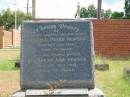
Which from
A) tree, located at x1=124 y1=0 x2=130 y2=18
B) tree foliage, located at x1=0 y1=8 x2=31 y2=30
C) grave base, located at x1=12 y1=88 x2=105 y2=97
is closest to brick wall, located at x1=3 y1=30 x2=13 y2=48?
tree, located at x1=124 y1=0 x2=130 y2=18

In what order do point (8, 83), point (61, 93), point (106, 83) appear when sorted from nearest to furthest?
point (61, 93) → point (106, 83) → point (8, 83)

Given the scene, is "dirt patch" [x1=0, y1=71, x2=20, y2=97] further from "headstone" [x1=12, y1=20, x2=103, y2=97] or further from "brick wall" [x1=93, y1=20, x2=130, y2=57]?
"brick wall" [x1=93, y1=20, x2=130, y2=57]

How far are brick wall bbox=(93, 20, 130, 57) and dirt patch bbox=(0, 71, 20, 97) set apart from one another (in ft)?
26.4

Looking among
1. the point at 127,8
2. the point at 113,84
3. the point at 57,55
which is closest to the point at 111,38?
the point at 113,84

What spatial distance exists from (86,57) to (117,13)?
1797 inches

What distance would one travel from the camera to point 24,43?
923cm

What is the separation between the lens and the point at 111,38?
23.9 meters

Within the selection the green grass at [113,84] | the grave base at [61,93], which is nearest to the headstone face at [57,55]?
the grave base at [61,93]

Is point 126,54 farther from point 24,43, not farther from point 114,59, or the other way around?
point 24,43

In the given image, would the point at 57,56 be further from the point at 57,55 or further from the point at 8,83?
the point at 8,83

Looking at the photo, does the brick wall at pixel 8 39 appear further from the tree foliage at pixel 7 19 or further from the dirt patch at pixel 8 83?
the dirt patch at pixel 8 83

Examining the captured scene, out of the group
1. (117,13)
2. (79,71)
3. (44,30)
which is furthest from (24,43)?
(117,13)

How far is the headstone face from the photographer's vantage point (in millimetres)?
9094

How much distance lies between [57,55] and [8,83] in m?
4.97
